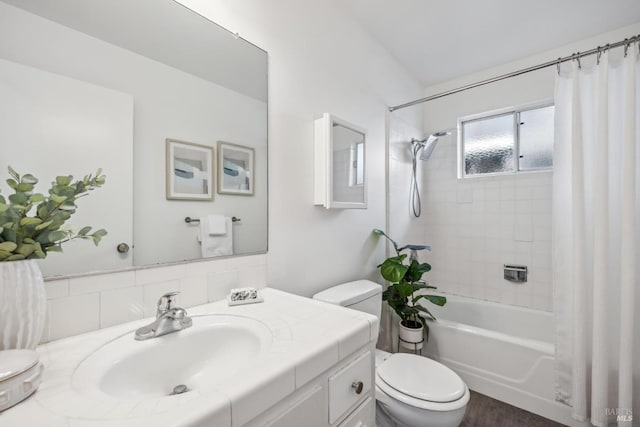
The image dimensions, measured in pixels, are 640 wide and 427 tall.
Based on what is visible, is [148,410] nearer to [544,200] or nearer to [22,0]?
[22,0]

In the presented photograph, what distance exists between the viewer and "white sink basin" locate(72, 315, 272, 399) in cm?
61

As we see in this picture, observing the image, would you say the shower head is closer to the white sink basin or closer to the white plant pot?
the white plant pot

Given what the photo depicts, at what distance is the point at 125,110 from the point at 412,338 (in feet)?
6.47

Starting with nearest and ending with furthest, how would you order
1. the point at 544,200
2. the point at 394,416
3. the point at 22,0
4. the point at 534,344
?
the point at 22,0
the point at 394,416
the point at 534,344
the point at 544,200

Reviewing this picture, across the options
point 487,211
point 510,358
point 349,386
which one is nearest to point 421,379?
point 349,386

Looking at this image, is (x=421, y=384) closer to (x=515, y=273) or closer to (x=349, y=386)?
(x=349, y=386)

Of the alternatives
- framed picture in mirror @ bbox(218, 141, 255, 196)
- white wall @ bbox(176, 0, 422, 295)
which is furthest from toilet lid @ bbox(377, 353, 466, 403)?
framed picture in mirror @ bbox(218, 141, 255, 196)

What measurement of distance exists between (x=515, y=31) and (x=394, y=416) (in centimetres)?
258

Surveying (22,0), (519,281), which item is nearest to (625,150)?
(519,281)

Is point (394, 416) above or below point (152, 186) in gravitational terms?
below

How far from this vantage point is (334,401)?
28.3 inches

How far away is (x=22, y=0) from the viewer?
0.71 m

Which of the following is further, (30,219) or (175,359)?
(175,359)

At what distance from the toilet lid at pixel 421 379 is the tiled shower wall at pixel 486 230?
141 cm
